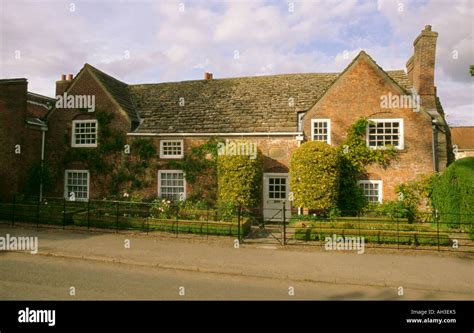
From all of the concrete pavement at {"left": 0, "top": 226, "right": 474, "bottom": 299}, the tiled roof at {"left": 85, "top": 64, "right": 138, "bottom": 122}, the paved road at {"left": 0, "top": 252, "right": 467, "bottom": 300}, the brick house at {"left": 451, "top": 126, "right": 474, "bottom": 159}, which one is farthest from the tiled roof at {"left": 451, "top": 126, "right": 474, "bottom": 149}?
the paved road at {"left": 0, "top": 252, "right": 467, "bottom": 300}

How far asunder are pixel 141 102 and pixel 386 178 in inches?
672

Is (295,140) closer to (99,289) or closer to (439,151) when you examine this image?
(439,151)

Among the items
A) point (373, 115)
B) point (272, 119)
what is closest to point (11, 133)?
point (272, 119)

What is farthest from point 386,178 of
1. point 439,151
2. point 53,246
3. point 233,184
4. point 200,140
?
point 53,246

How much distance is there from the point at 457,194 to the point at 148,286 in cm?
1352

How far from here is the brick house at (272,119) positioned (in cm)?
1708

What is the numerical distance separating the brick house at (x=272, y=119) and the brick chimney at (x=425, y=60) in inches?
2.0

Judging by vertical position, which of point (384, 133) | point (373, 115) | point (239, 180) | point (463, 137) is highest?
point (463, 137)

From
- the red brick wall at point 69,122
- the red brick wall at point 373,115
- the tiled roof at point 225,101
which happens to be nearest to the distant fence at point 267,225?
the red brick wall at point 373,115

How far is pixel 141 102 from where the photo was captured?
74.8ft

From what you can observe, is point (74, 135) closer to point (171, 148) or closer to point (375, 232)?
point (171, 148)

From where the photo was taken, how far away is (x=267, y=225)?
55.8 ft

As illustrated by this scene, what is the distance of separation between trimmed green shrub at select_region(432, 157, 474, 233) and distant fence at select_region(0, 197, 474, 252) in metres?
0.11

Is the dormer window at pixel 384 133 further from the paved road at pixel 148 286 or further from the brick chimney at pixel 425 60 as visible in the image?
the paved road at pixel 148 286
